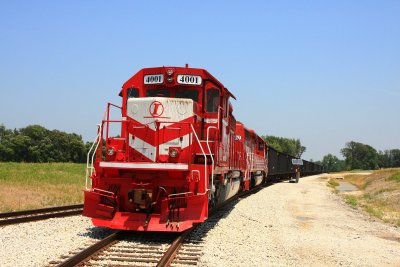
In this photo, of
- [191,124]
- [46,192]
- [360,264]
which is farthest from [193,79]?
[46,192]

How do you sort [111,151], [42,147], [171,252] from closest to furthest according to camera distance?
[171,252], [111,151], [42,147]

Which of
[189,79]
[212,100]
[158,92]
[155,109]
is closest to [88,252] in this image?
[155,109]

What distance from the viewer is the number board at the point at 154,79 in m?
9.73

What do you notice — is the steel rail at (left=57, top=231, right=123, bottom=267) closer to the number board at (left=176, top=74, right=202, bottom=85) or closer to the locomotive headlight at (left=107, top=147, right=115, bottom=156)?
the locomotive headlight at (left=107, top=147, right=115, bottom=156)

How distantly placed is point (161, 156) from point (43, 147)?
291 feet

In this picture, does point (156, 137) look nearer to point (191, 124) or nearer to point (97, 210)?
point (191, 124)

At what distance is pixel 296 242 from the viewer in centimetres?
899

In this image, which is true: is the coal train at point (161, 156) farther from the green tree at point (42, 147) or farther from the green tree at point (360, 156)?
the green tree at point (360, 156)

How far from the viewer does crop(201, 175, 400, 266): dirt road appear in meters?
7.28

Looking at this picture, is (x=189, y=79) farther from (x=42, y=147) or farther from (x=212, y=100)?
(x=42, y=147)

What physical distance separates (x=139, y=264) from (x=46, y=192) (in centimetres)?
1483

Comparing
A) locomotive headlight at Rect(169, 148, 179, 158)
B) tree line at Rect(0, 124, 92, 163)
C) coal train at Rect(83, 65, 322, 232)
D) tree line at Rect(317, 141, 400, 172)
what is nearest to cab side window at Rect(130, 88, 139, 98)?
coal train at Rect(83, 65, 322, 232)


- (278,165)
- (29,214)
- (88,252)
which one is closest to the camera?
(88,252)

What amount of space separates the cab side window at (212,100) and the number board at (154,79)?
1160 mm
